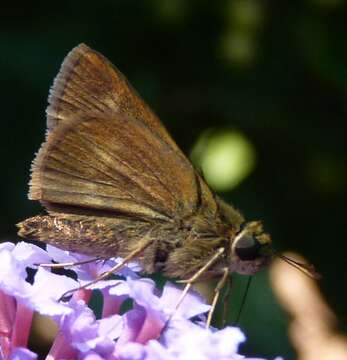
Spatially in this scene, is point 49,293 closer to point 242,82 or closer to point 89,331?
point 89,331

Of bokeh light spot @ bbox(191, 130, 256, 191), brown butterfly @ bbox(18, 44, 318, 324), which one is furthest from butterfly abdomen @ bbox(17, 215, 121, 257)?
bokeh light spot @ bbox(191, 130, 256, 191)

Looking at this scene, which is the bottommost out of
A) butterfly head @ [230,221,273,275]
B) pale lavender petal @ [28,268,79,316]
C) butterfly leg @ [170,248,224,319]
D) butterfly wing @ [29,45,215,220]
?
pale lavender petal @ [28,268,79,316]

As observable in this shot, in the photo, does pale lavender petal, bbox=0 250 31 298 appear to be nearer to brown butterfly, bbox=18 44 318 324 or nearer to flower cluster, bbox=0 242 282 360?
flower cluster, bbox=0 242 282 360

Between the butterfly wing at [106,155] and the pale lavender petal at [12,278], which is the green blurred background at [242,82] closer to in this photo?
the butterfly wing at [106,155]

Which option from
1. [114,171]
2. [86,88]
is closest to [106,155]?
[114,171]

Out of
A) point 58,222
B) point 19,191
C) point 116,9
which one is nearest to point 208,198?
point 58,222

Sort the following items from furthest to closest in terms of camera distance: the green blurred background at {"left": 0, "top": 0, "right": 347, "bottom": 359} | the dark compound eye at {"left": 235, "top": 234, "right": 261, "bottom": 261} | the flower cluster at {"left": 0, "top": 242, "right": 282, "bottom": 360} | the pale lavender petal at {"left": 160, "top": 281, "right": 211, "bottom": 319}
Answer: the green blurred background at {"left": 0, "top": 0, "right": 347, "bottom": 359}, the dark compound eye at {"left": 235, "top": 234, "right": 261, "bottom": 261}, the pale lavender petal at {"left": 160, "top": 281, "right": 211, "bottom": 319}, the flower cluster at {"left": 0, "top": 242, "right": 282, "bottom": 360}

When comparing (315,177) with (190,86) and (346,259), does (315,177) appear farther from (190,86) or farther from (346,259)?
(190,86)
